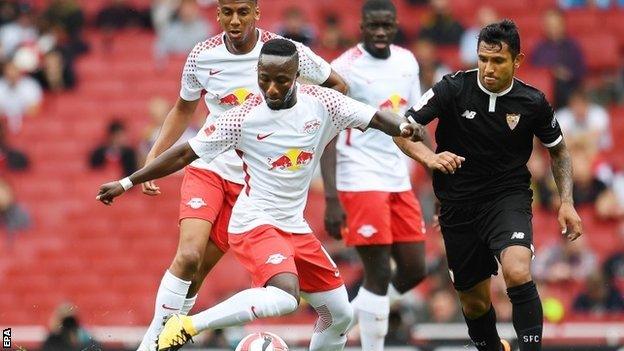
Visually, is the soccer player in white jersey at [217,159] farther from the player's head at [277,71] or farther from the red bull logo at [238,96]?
the player's head at [277,71]

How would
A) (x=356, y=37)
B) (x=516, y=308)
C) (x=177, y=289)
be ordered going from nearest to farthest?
(x=516, y=308) → (x=177, y=289) → (x=356, y=37)

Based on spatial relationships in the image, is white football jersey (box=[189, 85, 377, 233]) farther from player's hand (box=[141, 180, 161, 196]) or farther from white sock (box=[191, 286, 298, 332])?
player's hand (box=[141, 180, 161, 196])

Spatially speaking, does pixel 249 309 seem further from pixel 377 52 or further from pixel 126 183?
pixel 377 52

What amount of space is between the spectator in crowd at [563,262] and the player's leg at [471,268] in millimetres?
7090

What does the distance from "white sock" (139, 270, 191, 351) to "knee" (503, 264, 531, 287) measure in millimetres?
2284

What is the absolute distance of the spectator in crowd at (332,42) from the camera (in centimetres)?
2016

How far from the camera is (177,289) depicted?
1005 centimetres

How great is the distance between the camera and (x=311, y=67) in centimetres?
1034

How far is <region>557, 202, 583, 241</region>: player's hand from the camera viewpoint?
9.60 meters

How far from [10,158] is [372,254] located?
33.6 feet

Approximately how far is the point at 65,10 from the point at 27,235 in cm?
383

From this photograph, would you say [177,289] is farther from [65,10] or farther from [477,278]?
[65,10]

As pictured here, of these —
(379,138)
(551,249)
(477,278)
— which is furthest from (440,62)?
(477,278)

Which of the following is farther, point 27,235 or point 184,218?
point 27,235
